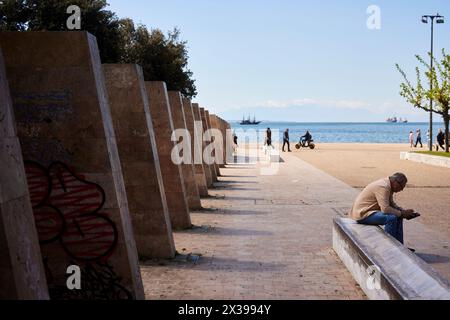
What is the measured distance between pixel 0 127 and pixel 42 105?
2615 mm

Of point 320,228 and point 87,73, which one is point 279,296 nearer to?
point 87,73

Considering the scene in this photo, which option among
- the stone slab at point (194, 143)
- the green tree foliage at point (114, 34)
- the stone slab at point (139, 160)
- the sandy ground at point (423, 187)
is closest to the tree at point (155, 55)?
the green tree foliage at point (114, 34)

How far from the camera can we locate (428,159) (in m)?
32.4

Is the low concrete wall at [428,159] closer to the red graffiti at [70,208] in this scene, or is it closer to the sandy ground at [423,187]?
the sandy ground at [423,187]

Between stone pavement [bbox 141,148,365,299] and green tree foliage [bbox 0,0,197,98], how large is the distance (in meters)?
20.7

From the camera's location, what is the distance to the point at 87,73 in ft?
22.4

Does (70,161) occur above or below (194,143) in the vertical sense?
above

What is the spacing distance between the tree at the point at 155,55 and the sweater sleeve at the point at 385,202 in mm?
33174

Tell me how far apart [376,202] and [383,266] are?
109 inches

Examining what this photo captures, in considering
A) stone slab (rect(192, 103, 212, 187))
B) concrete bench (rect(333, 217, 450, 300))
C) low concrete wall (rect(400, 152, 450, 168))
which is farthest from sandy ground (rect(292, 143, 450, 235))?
stone slab (rect(192, 103, 212, 187))

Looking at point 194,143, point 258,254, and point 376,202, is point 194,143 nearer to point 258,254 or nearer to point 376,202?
point 258,254

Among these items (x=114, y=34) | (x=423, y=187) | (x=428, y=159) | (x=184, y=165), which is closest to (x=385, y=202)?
(x=184, y=165)

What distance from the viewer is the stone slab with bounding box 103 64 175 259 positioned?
31.5 ft
